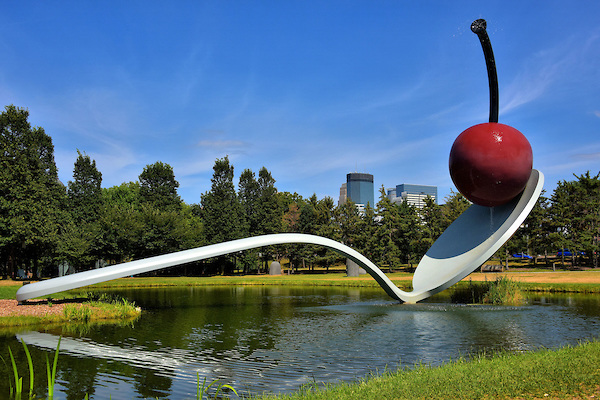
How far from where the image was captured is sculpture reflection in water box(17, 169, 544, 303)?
40.2 feet

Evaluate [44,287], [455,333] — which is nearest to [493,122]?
[455,333]

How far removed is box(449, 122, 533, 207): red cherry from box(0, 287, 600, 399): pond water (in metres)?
3.90

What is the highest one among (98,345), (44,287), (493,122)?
(493,122)

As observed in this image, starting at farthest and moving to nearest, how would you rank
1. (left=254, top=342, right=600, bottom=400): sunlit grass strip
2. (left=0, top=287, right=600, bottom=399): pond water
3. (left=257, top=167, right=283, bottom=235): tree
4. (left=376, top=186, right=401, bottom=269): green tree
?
(left=257, top=167, right=283, bottom=235): tree
(left=376, top=186, right=401, bottom=269): green tree
(left=0, top=287, right=600, bottom=399): pond water
(left=254, top=342, right=600, bottom=400): sunlit grass strip

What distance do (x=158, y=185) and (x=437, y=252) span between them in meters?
39.4

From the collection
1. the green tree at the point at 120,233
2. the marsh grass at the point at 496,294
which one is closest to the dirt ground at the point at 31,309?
the marsh grass at the point at 496,294

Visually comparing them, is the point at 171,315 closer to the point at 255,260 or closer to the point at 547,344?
the point at 547,344

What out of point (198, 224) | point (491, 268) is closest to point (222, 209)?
point (198, 224)

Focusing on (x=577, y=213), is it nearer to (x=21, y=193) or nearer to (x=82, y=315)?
(x=82, y=315)

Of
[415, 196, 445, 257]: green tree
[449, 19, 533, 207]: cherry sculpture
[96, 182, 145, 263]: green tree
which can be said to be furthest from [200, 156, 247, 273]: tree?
[449, 19, 533, 207]: cherry sculpture

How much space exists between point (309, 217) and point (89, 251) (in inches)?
891

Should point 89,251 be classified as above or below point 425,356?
above

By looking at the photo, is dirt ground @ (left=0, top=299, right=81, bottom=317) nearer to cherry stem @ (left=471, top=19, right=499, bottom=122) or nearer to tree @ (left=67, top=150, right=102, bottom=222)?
cherry stem @ (left=471, top=19, right=499, bottom=122)

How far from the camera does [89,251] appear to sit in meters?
36.0
